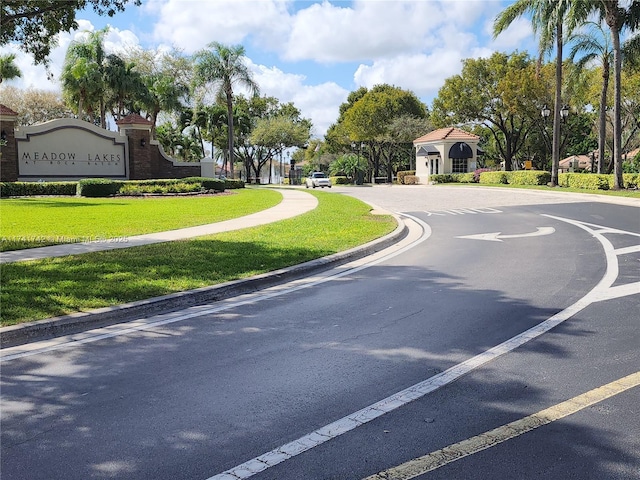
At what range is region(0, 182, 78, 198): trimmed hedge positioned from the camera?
26484 mm

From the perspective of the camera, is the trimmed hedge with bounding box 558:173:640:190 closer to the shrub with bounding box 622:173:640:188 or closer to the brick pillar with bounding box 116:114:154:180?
the shrub with bounding box 622:173:640:188

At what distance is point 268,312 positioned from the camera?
22.2 feet

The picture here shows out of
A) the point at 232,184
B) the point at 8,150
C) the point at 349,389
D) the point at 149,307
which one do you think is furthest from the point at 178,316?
the point at 232,184

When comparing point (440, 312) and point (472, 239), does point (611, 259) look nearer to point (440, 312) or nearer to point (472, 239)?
point (472, 239)

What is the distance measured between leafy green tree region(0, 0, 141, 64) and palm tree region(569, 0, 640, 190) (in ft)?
78.6

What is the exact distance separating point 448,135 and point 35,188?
37387mm

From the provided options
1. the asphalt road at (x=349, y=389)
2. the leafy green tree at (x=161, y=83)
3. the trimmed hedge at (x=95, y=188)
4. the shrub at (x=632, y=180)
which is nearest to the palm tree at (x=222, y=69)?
the leafy green tree at (x=161, y=83)

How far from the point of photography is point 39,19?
12516 mm

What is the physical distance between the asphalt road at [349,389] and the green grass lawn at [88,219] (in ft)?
21.9

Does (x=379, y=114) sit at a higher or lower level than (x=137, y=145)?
higher

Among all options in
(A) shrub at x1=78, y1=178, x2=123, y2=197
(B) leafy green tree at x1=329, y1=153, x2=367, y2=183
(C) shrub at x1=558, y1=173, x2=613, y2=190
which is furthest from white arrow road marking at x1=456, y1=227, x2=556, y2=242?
(B) leafy green tree at x1=329, y1=153, x2=367, y2=183

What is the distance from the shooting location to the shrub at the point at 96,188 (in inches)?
1051

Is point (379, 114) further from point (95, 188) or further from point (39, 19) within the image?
point (39, 19)

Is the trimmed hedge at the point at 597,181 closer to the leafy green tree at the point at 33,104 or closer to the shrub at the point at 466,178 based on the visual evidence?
the shrub at the point at 466,178
